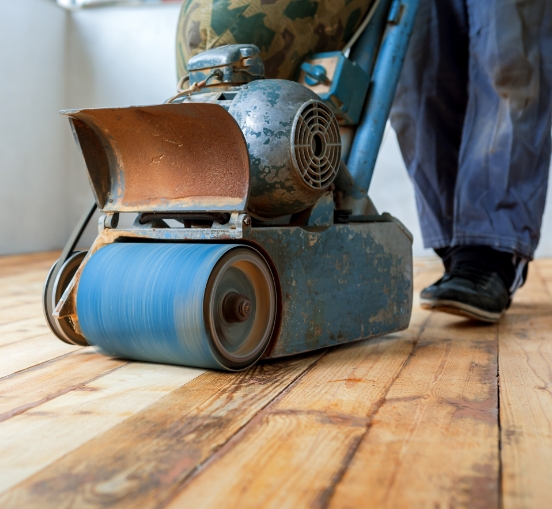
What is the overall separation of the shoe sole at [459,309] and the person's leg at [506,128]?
22 cm

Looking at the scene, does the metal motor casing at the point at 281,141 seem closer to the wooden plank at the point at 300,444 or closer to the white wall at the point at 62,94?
the wooden plank at the point at 300,444

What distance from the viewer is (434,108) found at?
84.1 inches

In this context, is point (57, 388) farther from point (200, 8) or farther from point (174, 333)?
point (200, 8)

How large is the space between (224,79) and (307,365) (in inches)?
21.6

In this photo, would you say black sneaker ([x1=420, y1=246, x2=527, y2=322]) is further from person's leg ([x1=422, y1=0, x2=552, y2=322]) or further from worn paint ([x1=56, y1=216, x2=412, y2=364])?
worn paint ([x1=56, y1=216, x2=412, y2=364])

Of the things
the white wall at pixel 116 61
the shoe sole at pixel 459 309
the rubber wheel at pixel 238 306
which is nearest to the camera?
the rubber wheel at pixel 238 306

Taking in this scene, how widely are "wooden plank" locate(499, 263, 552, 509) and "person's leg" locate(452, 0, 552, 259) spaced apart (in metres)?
0.27

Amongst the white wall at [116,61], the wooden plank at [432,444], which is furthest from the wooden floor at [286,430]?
the white wall at [116,61]

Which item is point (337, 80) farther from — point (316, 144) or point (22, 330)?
point (22, 330)

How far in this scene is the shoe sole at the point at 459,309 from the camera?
69.7 inches

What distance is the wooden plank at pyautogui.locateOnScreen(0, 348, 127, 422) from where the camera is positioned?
3.46 feet

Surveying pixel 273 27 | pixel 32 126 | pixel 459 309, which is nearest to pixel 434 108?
pixel 459 309

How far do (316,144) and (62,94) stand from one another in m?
3.83

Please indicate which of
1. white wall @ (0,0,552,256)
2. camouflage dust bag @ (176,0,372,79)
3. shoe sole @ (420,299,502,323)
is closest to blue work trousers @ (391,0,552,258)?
shoe sole @ (420,299,502,323)
